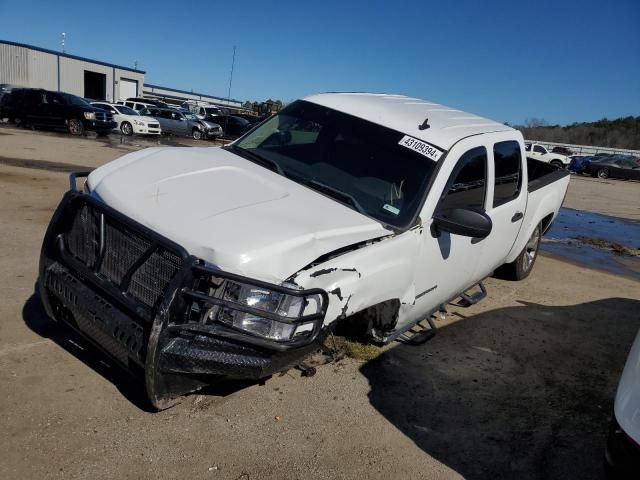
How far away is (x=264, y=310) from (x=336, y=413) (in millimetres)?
1054

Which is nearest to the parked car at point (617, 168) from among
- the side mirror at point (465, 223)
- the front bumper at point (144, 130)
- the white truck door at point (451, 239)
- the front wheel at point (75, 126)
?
the front bumper at point (144, 130)

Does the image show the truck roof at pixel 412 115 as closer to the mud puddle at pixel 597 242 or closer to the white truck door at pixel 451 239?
the white truck door at pixel 451 239

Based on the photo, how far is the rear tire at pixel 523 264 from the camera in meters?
6.38

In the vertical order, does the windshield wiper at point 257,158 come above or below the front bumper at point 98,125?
above

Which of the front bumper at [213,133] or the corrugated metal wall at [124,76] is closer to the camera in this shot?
the front bumper at [213,133]

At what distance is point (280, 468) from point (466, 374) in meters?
1.87

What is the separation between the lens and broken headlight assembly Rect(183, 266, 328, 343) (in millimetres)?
2578

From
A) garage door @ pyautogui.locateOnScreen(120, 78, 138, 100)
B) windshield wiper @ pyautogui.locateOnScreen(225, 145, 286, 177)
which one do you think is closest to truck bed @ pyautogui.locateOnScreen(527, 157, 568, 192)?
windshield wiper @ pyautogui.locateOnScreen(225, 145, 286, 177)

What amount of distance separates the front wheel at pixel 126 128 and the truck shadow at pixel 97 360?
Result: 23.7 metres

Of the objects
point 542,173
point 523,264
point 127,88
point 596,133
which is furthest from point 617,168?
point 596,133

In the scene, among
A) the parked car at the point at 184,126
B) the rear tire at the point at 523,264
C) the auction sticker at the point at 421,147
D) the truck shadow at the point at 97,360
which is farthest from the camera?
the parked car at the point at 184,126

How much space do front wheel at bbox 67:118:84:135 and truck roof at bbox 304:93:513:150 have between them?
67.7ft

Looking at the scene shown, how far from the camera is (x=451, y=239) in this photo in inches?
153

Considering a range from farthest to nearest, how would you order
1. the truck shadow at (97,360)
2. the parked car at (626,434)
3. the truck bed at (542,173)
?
the truck bed at (542,173), the truck shadow at (97,360), the parked car at (626,434)
